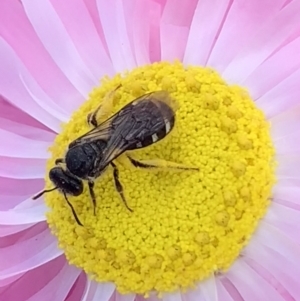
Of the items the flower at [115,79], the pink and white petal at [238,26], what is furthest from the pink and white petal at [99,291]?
the pink and white petal at [238,26]

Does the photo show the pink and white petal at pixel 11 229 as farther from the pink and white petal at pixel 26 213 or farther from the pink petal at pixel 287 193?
the pink petal at pixel 287 193

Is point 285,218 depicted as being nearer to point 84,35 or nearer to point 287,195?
point 287,195

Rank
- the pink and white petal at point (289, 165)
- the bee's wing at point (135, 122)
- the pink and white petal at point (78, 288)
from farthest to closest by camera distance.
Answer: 1. the pink and white petal at point (78, 288)
2. the pink and white petal at point (289, 165)
3. the bee's wing at point (135, 122)

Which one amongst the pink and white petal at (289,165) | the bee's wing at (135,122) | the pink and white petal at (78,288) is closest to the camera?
the bee's wing at (135,122)

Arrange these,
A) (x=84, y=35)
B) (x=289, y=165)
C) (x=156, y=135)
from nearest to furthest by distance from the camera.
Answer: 1. (x=156, y=135)
2. (x=289, y=165)
3. (x=84, y=35)

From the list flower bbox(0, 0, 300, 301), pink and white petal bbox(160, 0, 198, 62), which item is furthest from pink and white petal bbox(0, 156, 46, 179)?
pink and white petal bbox(160, 0, 198, 62)

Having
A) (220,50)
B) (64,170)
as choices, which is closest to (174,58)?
(220,50)

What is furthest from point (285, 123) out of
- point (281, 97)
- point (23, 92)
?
point (23, 92)
